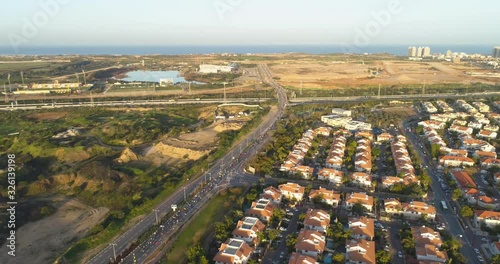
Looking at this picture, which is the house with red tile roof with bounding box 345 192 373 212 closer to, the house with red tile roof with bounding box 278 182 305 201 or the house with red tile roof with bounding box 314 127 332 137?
the house with red tile roof with bounding box 278 182 305 201

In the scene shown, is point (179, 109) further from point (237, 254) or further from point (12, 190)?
point (237, 254)

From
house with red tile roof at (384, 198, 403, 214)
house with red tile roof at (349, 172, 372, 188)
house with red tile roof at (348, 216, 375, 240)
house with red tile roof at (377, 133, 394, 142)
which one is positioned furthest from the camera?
house with red tile roof at (377, 133, 394, 142)

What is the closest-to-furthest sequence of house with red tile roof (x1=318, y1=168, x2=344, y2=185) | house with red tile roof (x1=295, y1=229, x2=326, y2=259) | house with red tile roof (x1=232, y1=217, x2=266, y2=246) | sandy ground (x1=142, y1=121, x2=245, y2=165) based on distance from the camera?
house with red tile roof (x1=295, y1=229, x2=326, y2=259) → house with red tile roof (x1=232, y1=217, x2=266, y2=246) → house with red tile roof (x1=318, y1=168, x2=344, y2=185) → sandy ground (x1=142, y1=121, x2=245, y2=165)

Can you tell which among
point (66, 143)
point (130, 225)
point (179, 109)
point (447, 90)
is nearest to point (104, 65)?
point (179, 109)

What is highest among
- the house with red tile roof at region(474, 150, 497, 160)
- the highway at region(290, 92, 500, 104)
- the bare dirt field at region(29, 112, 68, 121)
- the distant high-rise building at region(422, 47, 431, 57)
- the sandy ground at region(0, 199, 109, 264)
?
the distant high-rise building at region(422, 47, 431, 57)

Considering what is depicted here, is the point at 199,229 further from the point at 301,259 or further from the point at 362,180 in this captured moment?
the point at 362,180

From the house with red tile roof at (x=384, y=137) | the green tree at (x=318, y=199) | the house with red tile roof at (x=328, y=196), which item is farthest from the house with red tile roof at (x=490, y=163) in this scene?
the green tree at (x=318, y=199)

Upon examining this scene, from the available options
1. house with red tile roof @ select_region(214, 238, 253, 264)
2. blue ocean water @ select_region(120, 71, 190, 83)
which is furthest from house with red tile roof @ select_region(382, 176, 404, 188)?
blue ocean water @ select_region(120, 71, 190, 83)

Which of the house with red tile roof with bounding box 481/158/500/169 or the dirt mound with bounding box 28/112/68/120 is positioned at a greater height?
the dirt mound with bounding box 28/112/68/120
